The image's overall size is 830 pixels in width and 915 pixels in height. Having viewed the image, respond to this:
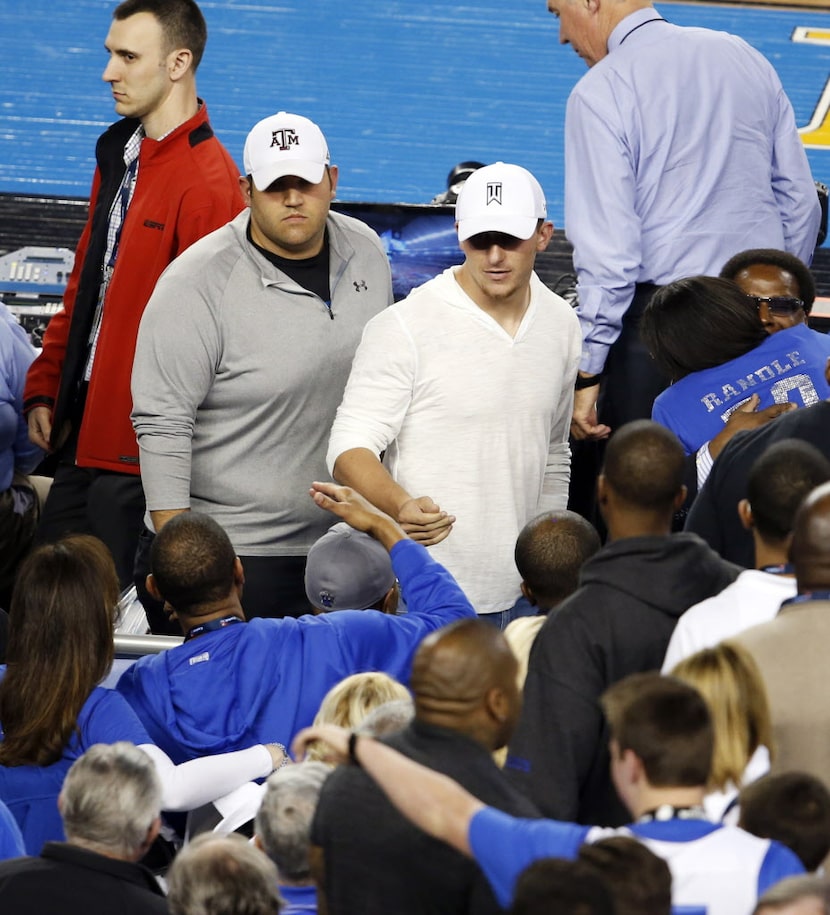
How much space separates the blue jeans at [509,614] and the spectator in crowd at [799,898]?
66.1 inches

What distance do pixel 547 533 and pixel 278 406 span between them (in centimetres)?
94

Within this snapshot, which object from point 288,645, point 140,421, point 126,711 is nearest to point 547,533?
point 288,645

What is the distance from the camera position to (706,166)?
4039 mm

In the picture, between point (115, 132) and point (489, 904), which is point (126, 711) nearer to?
point (489, 904)

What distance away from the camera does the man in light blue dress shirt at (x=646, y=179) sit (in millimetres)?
3945

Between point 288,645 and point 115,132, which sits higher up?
point 115,132

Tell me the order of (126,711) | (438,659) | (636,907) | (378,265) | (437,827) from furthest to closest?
1. (378,265)
2. (126,711)
3. (438,659)
4. (437,827)
5. (636,907)

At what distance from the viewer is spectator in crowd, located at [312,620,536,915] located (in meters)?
1.92

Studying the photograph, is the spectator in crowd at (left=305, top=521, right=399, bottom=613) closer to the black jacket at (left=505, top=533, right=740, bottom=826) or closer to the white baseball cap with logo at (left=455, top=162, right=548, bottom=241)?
the white baseball cap with logo at (left=455, top=162, right=548, bottom=241)

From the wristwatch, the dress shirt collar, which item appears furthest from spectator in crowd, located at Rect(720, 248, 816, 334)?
the dress shirt collar

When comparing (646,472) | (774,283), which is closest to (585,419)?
(774,283)

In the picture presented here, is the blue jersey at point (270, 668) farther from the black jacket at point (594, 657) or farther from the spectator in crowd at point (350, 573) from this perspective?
the black jacket at point (594, 657)

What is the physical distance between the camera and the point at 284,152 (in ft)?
11.7

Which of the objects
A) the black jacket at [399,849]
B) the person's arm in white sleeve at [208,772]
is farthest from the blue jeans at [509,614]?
the black jacket at [399,849]
